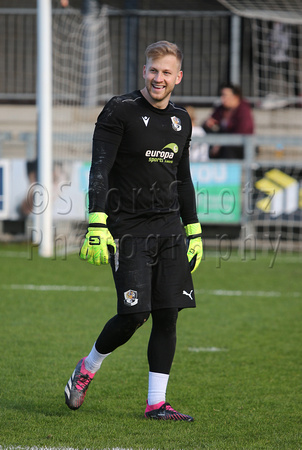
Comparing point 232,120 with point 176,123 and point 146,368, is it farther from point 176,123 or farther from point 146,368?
point 176,123

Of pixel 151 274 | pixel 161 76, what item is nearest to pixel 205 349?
pixel 151 274

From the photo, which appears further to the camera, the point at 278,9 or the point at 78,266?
the point at 278,9

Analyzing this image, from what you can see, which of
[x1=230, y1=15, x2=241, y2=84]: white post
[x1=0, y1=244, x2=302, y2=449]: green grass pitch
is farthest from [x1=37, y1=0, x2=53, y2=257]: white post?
[x1=230, y1=15, x2=241, y2=84]: white post

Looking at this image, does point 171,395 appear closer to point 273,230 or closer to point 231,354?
point 231,354

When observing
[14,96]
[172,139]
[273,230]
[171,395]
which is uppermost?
[14,96]

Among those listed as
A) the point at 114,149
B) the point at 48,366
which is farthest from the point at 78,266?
the point at 114,149

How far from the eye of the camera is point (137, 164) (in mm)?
3859

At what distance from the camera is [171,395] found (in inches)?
172

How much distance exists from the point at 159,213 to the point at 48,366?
1.53 meters

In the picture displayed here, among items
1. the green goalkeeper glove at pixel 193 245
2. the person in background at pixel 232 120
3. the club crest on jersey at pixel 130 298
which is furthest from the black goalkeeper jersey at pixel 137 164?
the person in background at pixel 232 120

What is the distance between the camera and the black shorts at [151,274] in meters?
3.79

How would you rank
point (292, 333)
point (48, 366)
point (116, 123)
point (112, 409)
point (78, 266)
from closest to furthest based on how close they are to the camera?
Answer: point (116, 123) < point (112, 409) < point (48, 366) < point (292, 333) < point (78, 266)

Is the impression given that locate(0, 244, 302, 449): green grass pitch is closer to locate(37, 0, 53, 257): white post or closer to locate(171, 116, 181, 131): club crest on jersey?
locate(37, 0, 53, 257): white post

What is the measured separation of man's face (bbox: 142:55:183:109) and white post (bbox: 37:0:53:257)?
18.8ft
